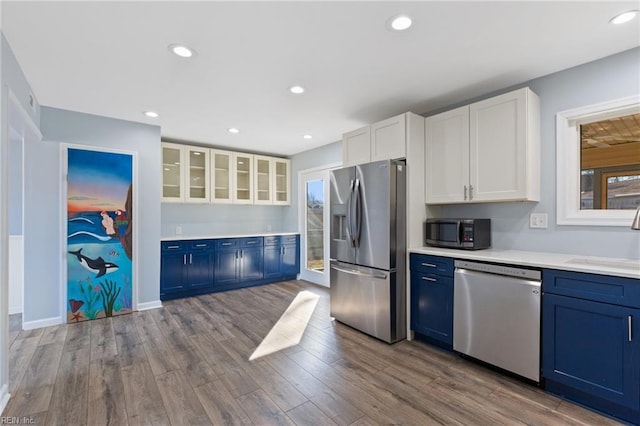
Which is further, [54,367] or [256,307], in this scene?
[256,307]

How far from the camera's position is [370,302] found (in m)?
3.09

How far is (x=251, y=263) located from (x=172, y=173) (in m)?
1.91

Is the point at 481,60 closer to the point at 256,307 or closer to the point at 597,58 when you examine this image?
the point at 597,58

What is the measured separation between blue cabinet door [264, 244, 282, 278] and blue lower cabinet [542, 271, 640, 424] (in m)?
4.05

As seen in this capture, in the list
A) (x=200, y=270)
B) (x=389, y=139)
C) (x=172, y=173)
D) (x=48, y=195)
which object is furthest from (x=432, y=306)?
(x=48, y=195)

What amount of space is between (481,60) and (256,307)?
3659 millimetres

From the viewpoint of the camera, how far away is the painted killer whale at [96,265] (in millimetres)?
3469

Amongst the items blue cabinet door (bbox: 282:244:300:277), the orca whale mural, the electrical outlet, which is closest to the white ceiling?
the orca whale mural

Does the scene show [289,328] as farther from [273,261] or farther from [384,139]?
[384,139]

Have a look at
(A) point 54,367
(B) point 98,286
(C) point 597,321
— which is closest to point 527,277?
(C) point 597,321

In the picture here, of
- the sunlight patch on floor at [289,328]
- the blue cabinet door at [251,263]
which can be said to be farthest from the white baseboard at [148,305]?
the sunlight patch on floor at [289,328]

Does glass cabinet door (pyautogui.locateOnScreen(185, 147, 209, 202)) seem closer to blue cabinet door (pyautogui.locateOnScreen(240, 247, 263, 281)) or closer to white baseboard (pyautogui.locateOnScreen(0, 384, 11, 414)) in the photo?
blue cabinet door (pyautogui.locateOnScreen(240, 247, 263, 281))

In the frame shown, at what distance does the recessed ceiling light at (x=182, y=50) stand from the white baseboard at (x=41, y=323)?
326cm

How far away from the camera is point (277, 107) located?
3350 mm
